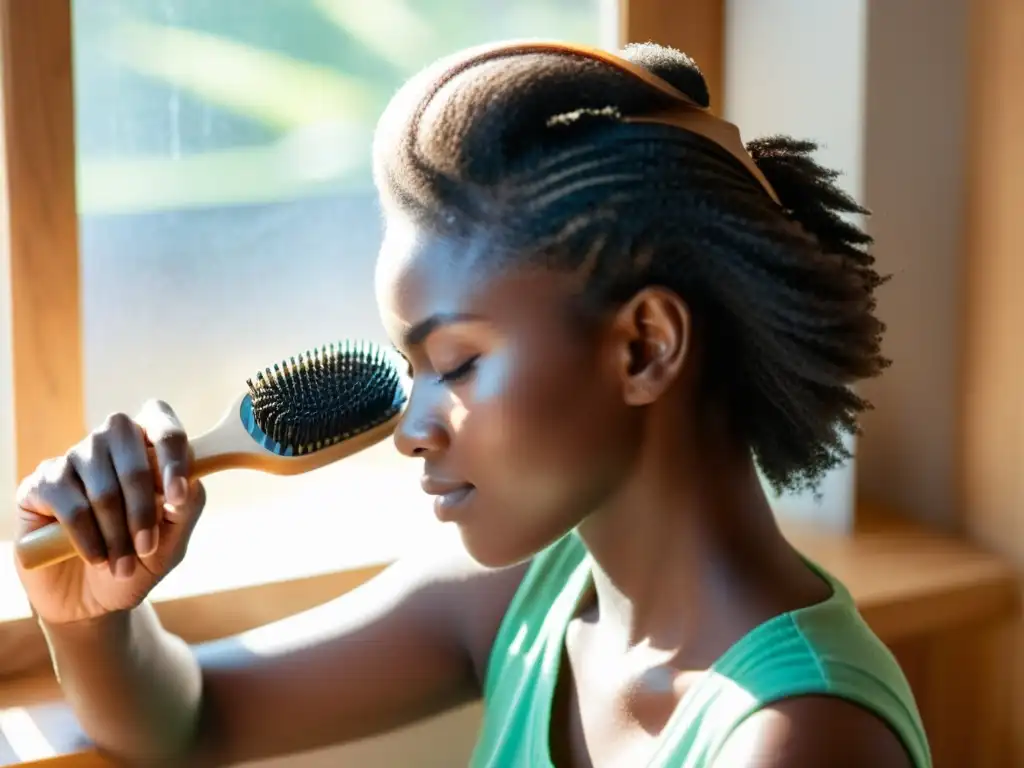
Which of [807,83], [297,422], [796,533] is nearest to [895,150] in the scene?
[807,83]

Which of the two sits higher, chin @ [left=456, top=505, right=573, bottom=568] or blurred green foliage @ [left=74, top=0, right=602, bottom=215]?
blurred green foliage @ [left=74, top=0, right=602, bottom=215]

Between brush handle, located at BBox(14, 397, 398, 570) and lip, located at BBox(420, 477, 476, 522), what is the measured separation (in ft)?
0.19

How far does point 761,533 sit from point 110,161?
57 centimetres

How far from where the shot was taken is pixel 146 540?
2.27ft

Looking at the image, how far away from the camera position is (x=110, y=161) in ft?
3.33

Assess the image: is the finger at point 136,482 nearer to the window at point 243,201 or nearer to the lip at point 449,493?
the lip at point 449,493

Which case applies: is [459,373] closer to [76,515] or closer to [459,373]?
[459,373]

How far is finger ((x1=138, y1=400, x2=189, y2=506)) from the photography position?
2.29ft

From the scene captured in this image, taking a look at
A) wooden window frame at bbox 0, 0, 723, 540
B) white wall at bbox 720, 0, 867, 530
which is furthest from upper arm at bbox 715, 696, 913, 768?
wooden window frame at bbox 0, 0, 723, 540

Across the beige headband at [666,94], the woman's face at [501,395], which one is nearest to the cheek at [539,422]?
the woman's face at [501,395]

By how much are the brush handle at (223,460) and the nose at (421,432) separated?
0.05 meters

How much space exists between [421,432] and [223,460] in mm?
112

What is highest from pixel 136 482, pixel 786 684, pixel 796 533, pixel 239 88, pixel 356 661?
pixel 239 88

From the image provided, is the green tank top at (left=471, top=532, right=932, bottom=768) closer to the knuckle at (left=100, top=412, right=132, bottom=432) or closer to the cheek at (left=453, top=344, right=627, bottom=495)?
the cheek at (left=453, top=344, right=627, bottom=495)
